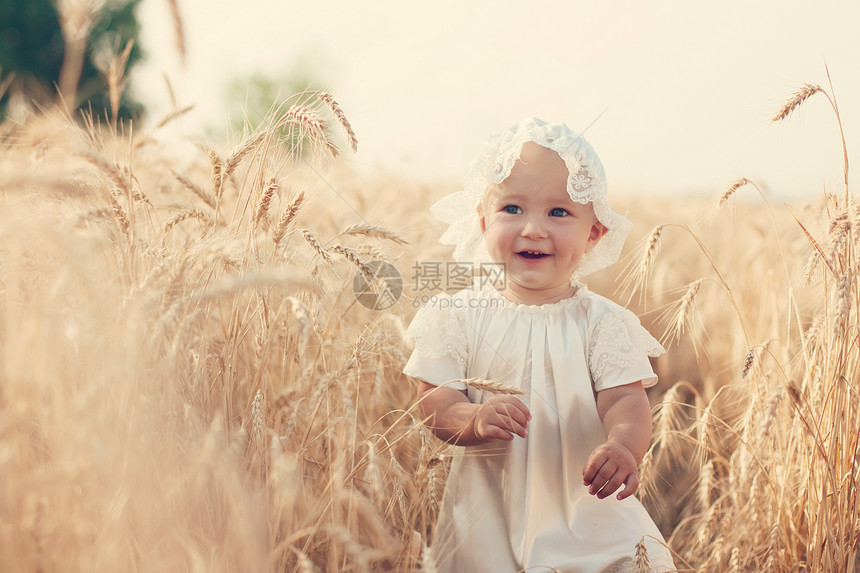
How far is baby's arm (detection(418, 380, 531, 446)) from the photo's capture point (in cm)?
154

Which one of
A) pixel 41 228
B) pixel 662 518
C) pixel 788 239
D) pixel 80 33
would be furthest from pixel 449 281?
pixel 788 239

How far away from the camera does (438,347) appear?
5.87ft

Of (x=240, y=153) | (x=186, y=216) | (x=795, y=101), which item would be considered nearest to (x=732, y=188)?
(x=795, y=101)

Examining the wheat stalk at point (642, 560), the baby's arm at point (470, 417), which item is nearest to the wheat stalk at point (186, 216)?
the baby's arm at point (470, 417)

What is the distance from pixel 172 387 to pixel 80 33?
117 cm

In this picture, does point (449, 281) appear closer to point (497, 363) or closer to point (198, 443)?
point (497, 363)

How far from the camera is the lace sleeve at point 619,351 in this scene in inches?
67.6

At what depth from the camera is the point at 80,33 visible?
5.77 ft

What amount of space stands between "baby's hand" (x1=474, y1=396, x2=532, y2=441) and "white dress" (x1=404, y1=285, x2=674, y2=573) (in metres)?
0.14

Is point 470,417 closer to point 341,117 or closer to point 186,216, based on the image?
point 341,117

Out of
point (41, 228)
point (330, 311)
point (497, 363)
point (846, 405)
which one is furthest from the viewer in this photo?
point (330, 311)

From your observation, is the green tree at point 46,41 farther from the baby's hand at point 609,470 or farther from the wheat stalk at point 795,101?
the baby's hand at point 609,470

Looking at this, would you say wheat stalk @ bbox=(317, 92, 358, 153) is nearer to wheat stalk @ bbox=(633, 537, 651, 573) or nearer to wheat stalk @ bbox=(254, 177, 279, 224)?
wheat stalk @ bbox=(254, 177, 279, 224)

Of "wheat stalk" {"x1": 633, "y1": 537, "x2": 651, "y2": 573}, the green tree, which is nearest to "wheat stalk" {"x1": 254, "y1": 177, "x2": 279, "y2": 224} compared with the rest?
"wheat stalk" {"x1": 633, "y1": 537, "x2": 651, "y2": 573}
